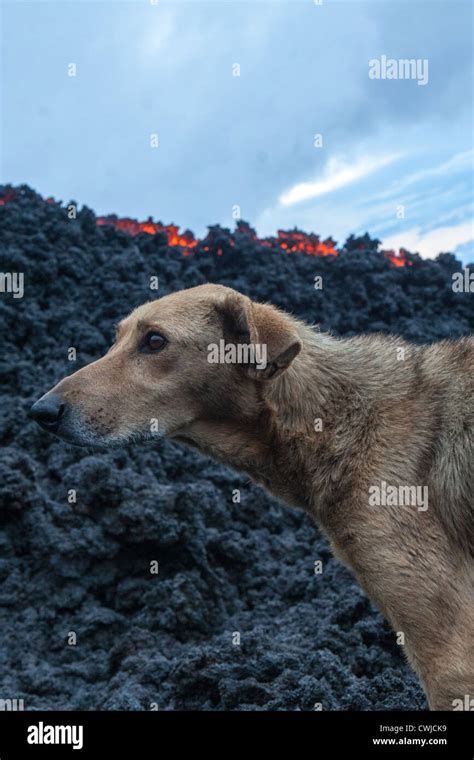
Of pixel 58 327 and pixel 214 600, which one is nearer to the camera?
pixel 214 600

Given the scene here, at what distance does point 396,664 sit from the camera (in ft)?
21.5

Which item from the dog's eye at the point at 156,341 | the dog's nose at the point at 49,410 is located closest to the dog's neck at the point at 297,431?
the dog's eye at the point at 156,341

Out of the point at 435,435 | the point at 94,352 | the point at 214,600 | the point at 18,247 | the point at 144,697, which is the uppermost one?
the point at 18,247

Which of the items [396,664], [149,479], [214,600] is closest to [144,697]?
[214,600]

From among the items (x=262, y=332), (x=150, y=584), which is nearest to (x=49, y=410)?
(x=262, y=332)

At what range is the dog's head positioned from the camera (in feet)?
16.1

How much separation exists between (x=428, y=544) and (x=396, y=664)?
8.24ft

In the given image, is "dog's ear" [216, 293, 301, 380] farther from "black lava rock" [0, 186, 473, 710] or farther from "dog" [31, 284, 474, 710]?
"black lava rock" [0, 186, 473, 710]

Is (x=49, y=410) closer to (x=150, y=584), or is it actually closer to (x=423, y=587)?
(x=423, y=587)

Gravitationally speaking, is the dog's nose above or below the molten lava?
below

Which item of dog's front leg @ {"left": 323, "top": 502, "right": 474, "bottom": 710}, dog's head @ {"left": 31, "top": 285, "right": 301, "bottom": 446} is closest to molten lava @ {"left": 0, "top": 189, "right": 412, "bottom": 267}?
dog's head @ {"left": 31, "top": 285, "right": 301, "bottom": 446}

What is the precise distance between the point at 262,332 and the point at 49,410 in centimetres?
136

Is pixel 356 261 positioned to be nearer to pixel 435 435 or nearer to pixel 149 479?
pixel 149 479

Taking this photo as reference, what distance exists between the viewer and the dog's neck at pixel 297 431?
5020 millimetres
